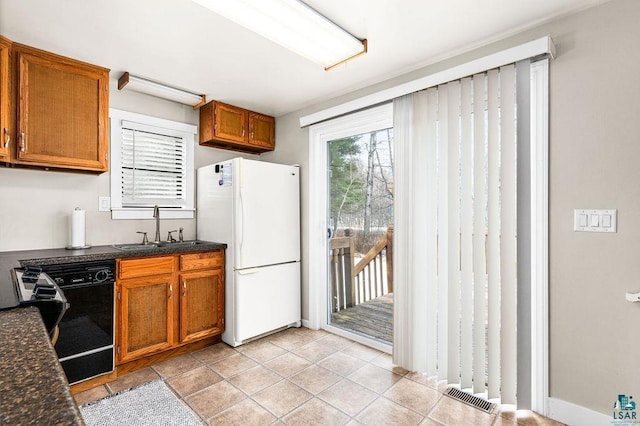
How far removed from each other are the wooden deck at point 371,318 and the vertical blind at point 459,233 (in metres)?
0.41

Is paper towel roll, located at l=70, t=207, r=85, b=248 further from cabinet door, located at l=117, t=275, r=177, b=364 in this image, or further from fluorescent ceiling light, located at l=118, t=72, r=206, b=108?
fluorescent ceiling light, located at l=118, t=72, r=206, b=108

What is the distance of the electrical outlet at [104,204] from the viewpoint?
2.92 meters

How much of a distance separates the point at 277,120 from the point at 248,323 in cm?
232

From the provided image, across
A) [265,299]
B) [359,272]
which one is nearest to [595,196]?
[359,272]

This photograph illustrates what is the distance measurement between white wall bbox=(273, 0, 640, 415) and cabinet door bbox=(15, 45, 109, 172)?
3.18 m

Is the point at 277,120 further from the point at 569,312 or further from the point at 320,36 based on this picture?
the point at 569,312

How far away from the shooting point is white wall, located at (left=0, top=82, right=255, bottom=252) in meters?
2.50

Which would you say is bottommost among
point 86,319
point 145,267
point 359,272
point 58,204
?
point 86,319

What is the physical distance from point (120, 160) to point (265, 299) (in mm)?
1883

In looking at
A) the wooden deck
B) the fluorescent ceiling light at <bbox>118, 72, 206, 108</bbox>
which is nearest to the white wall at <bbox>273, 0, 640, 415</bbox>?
the wooden deck

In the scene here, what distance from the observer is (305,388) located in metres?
2.37

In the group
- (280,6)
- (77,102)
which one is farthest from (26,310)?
(77,102)

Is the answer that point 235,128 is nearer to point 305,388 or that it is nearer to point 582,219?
point 305,388

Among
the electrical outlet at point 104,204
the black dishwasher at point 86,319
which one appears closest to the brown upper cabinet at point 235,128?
the electrical outlet at point 104,204
